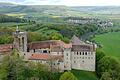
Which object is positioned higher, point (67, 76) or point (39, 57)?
point (39, 57)

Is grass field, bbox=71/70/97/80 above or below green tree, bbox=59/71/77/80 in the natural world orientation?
below

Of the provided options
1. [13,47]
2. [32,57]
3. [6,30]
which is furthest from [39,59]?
[6,30]

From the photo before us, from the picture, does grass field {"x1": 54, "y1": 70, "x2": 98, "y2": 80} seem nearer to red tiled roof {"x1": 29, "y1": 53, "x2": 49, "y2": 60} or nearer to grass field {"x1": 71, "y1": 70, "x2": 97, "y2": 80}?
grass field {"x1": 71, "y1": 70, "x2": 97, "y2": 80}

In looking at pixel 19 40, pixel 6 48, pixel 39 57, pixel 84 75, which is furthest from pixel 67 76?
pixel 6 48

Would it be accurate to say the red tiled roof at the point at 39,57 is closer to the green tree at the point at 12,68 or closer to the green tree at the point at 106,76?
the green tree at the point at 12,68

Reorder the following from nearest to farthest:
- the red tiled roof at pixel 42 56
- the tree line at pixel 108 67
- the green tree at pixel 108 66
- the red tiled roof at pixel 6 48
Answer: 1. the red tiled roof at pixel 42 56
2. the tree line at pixel 108 67
3. the red tiled roof at pixel 6 48
4. the green tree at pixel 108 66

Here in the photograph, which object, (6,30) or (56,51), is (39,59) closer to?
(56,51)

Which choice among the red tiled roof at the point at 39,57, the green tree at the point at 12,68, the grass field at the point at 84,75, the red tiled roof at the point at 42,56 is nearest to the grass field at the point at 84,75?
the grass field at the point at 84,75

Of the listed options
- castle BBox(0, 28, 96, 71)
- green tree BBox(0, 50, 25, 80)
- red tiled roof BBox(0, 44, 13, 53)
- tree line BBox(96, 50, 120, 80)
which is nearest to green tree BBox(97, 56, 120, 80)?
tree line BBox(96, 50, 120, 80)

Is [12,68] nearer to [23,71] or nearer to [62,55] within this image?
[23,71]

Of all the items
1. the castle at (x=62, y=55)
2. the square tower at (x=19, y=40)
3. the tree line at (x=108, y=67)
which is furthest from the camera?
the square tower at (x=19, y=40)

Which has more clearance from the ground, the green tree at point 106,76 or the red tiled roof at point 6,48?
the red tiled roof at point 6,48

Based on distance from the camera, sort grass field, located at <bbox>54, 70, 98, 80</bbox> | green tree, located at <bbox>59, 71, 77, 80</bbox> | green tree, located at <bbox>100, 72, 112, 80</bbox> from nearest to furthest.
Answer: green tree, located at <bbox>59, 71, 77, 80</bbox> < green tree, located at <bbox>100, 72, 112, 80</bbox> < grass field, located at <bbox>54, 70, 98, 80</bbox>
